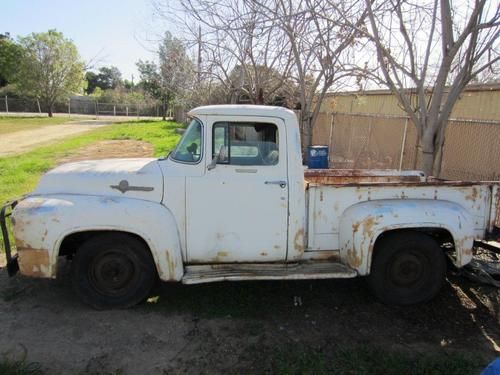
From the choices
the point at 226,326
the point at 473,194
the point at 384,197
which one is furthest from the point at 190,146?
the point at 473,194

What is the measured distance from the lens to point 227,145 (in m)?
4.03

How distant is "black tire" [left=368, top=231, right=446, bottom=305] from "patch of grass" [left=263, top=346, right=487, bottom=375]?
2.75 ft

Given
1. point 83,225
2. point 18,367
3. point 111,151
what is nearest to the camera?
point 18,367

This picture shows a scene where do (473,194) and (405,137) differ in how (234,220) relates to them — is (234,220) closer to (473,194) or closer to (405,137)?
(473,194)

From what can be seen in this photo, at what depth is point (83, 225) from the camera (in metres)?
3.75

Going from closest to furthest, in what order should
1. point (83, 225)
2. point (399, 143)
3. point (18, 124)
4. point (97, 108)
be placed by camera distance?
point (83, 225) → point (399, 143) → point (18, 124) → point (97, 108)

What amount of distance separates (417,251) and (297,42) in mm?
6960

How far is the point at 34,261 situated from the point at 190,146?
1848 millimetres

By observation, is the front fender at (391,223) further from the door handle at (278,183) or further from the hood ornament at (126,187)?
the hood ornament at (126,187)

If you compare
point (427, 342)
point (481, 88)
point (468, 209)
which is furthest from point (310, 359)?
point (481, 88)

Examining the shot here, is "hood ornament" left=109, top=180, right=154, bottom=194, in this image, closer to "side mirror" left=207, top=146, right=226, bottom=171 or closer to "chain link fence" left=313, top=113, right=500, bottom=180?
"side mirror" left=207, top=146, right=226, bottom=171

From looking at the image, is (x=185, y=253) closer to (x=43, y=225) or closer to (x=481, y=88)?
(x=43, y=225)

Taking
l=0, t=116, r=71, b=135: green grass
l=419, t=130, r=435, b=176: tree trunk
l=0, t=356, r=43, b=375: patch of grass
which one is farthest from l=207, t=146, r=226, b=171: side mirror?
l=0, t=116, r=71, b=135: green grass

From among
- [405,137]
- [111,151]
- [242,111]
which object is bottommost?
[111,151]
